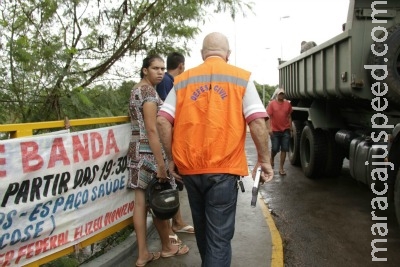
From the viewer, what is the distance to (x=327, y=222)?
18.0 ft

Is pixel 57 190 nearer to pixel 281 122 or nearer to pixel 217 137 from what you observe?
pixel 217 137

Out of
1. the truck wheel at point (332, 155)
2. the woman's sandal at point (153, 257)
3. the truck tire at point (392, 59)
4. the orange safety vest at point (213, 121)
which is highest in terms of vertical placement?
the truck tire at point (392, 59)

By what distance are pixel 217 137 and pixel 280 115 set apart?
20.0ft

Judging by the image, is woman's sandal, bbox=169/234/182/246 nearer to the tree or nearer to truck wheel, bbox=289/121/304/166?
the tree

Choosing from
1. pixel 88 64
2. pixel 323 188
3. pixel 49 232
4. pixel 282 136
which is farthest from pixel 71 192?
pixel 282 136

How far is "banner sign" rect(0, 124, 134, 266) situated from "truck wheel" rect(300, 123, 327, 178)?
4614 mm

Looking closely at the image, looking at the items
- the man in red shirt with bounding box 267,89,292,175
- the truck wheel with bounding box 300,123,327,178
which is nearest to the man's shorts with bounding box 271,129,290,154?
the man in red shirt with bounding box 267,89,292,175

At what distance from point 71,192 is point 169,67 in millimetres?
1985

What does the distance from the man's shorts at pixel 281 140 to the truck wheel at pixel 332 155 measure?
1000mm

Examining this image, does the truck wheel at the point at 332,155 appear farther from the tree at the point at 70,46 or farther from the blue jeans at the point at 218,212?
the blue jeans at the point at 218,212

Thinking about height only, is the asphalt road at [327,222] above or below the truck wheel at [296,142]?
below

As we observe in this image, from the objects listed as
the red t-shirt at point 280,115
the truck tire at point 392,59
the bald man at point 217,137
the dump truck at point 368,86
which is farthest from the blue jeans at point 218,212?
the red t-shirt at point 280,115

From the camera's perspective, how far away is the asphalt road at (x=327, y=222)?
14.0ft

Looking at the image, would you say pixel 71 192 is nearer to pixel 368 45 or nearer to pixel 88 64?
pixel 88 64
